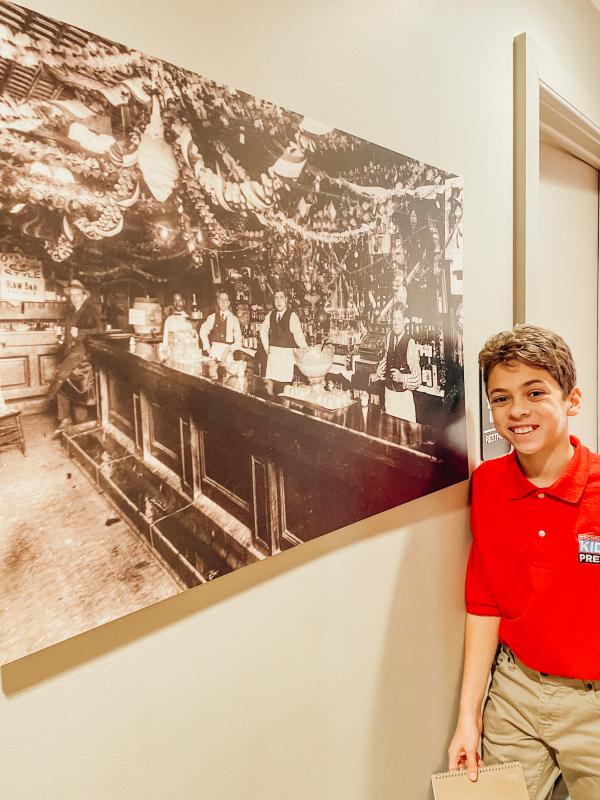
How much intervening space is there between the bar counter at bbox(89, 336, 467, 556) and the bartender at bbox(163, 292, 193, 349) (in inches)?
1.5

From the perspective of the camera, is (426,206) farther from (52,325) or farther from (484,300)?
(52,325)

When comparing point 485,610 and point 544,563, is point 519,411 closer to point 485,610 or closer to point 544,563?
point 544,563

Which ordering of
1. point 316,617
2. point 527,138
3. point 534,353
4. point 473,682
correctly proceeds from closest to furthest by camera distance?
point 316,617 → point 534,353 → point 473,682 → point 527,138

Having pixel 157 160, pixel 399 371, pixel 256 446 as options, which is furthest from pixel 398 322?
pixel 157 160

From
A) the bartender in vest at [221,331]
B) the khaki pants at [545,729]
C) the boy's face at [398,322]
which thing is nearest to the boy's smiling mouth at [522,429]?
the boy's face at [398,322]

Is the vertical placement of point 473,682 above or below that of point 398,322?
below

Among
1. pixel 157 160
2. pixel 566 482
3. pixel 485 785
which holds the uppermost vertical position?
pixel 157 160

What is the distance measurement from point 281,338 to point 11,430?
0.38 m

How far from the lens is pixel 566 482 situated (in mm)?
1045

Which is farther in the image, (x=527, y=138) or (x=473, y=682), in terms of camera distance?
(x=527, y=138)

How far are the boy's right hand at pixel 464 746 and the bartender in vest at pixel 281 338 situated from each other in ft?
2.94

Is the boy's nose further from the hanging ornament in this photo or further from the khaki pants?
the hanging ornament

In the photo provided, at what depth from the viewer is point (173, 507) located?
626mm

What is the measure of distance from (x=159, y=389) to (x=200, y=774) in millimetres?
548
